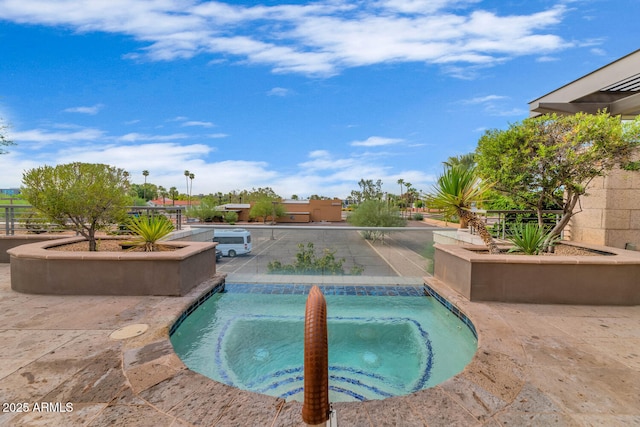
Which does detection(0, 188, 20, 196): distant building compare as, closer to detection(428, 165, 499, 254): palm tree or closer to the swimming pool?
the swimming pool

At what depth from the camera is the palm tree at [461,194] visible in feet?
16.7

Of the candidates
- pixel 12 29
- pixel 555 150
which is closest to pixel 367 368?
pixel 555 150

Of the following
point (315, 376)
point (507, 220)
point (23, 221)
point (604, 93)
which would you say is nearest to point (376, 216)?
point (507, 220)

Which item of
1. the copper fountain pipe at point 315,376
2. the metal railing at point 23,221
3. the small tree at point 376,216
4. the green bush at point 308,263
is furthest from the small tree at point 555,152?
the small tree at point 376,216

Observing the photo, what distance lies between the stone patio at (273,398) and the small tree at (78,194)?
2.03 meters

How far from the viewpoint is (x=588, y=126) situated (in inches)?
184

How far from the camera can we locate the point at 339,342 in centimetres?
369

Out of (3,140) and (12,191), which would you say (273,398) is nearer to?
(12,191)

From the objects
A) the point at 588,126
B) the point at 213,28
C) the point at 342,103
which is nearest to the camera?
the point at 588,126

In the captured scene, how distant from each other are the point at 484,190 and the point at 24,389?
6.09m

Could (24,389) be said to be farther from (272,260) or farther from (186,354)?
(272,260)

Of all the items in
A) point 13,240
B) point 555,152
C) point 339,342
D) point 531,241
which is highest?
point 555,152

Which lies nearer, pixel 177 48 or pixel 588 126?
pixel 588 126

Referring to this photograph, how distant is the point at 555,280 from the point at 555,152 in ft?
7.12
